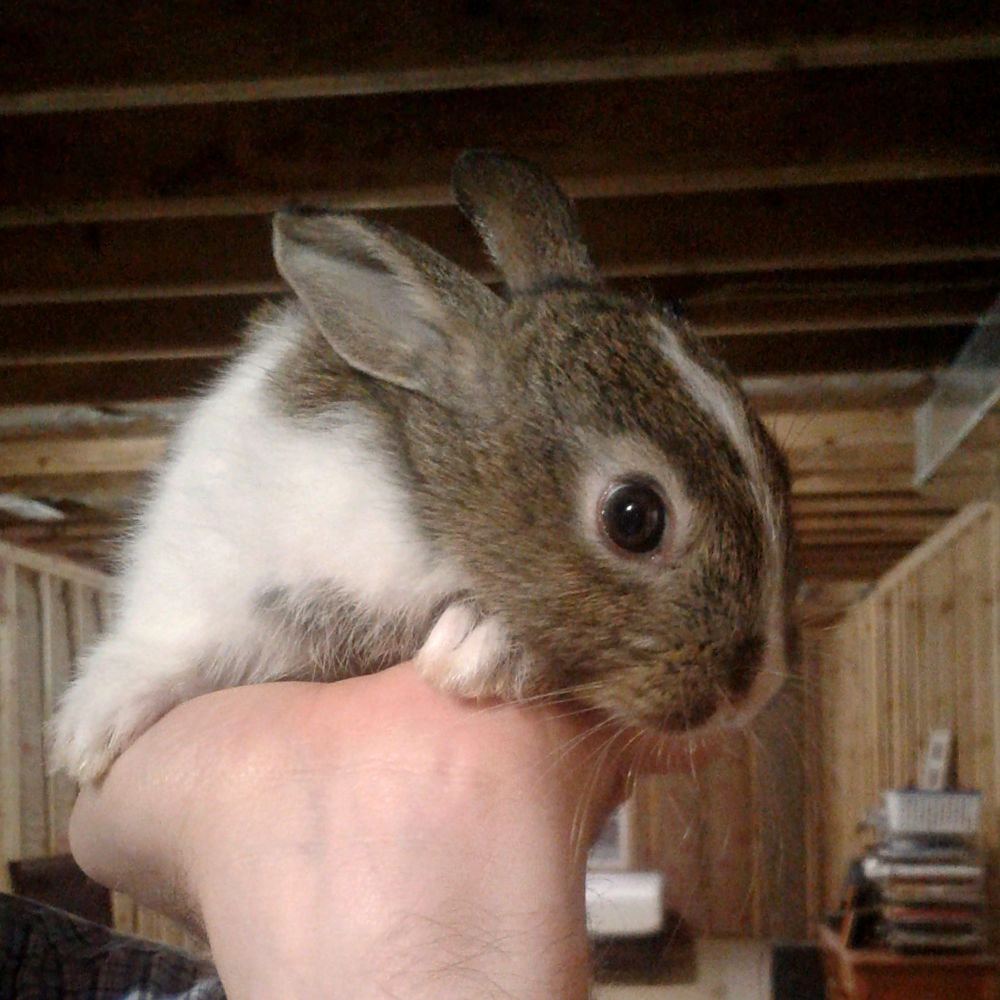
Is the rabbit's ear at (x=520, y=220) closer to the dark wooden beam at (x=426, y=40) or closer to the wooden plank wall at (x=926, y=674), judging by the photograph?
the dark wooden beam at (x=426, y=40)

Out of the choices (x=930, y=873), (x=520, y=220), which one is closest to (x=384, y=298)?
(x=520, y=220)

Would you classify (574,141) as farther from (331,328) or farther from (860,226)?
(331,328)

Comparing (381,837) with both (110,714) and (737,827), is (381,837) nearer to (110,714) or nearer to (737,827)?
(110,714)

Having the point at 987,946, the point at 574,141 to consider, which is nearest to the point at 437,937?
the point at 574,141

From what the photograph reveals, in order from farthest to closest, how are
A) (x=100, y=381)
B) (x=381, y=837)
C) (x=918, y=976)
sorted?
(x=918, y=976) < (x=100, y=381) < (x=381, y=837)

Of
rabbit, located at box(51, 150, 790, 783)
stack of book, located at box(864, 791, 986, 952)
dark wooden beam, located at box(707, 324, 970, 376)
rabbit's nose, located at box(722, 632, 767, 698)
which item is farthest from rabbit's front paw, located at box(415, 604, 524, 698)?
stack of book, located at box(864, 791, 986, 952)
